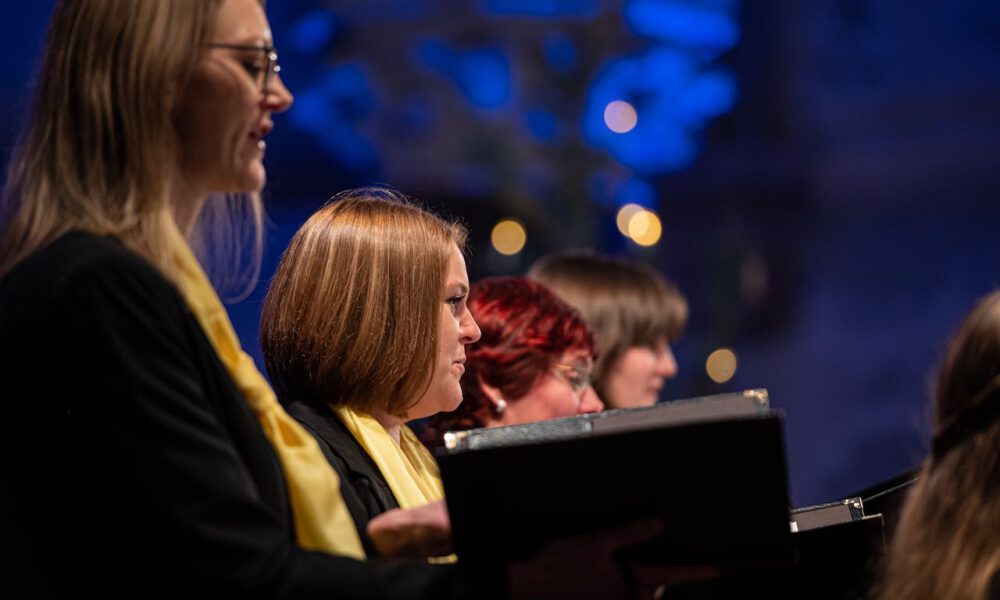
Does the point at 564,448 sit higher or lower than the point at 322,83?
lower

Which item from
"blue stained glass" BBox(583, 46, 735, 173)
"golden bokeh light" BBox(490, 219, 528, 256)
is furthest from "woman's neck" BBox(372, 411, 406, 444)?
"blue stained glass" BBox(583, 46, 735, 173)

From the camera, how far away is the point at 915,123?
291 inches

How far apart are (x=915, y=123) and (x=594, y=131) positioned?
2.15m

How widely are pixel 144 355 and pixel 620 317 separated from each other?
2696mm

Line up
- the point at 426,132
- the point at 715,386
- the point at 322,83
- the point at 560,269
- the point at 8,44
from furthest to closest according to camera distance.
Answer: the point at 715,386 → the point at 426,132 → the point at 322,83 → the point at 560,269 → the point at 8,44

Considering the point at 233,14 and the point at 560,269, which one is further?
→ the point at 560,269

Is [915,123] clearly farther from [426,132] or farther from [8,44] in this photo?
[8,44]

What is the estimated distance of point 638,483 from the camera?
155cm

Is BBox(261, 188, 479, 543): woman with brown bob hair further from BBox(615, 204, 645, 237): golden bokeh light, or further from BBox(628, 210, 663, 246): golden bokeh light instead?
BBox(628, 210, 663, 246): golden bokeh light

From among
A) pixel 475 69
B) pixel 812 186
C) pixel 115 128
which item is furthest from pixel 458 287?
pixel 812 186

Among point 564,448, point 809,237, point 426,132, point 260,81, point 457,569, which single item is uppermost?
point 426,132

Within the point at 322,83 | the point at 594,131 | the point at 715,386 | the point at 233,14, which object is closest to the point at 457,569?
the point at 233,14

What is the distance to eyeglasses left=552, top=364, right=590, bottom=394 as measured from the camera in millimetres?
3061

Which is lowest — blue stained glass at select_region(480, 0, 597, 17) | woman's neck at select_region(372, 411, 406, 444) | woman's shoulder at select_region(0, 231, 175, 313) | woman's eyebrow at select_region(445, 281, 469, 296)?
woman's neck at select_region(372, 411, 406, 444)
